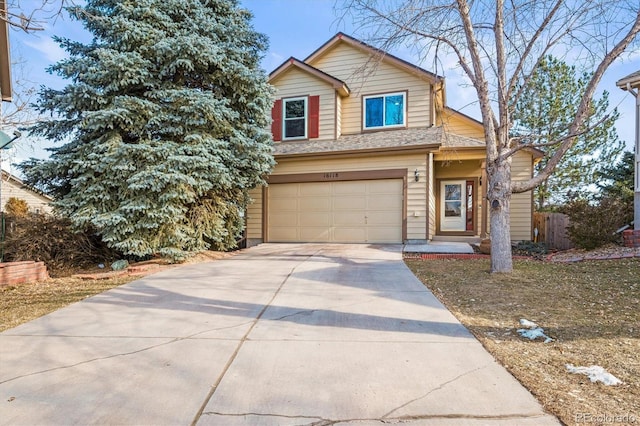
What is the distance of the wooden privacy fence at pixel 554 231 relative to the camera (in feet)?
37.3

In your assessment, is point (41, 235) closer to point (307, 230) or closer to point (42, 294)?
point (42, 294)

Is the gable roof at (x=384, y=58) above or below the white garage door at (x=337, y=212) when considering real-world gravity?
above

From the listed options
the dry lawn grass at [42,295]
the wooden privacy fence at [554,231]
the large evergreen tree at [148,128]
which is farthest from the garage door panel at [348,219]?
the dry lawn grass at [42,295]

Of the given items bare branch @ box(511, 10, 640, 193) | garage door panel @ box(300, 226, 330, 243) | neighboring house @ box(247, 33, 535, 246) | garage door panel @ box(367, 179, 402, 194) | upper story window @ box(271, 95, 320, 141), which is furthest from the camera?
upper story window @ box(271, 95, 320, 141)

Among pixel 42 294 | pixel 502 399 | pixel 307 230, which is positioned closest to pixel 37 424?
pixel 502 399

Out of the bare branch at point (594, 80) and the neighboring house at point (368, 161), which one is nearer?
the bare branch at point (594, 80)

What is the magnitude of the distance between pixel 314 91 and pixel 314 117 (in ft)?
3.06

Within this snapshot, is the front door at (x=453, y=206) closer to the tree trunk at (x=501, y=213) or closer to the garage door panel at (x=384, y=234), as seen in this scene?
the garage door panel at (x=384, y=234)

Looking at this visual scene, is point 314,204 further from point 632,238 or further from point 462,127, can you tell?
point 632,238

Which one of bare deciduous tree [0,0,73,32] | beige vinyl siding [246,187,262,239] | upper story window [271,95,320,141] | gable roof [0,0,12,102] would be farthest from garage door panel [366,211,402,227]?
gable roof [0,0,12,102]

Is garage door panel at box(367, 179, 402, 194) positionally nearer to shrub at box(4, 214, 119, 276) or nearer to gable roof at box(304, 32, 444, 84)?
gable roof at box(304, 32, 444, 84)

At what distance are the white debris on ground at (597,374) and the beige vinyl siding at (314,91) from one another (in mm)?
10882

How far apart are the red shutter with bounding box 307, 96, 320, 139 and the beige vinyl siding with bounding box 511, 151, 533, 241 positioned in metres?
6.93

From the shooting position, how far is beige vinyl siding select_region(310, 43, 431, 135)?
500 inches
